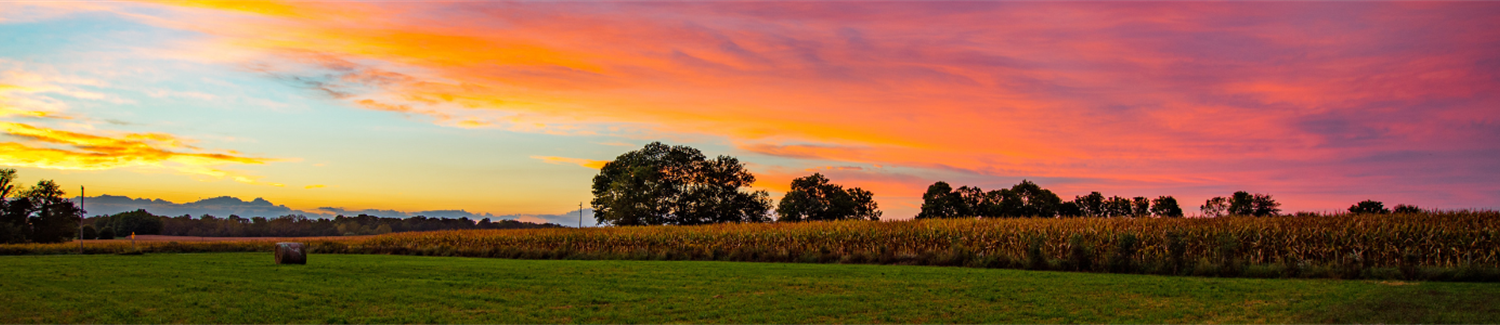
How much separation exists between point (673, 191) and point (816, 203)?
12516mm

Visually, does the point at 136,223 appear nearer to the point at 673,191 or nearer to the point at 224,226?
the point at 224,226

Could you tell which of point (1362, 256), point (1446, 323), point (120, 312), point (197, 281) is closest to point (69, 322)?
point (120, 312)

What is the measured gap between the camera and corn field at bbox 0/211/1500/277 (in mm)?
21828

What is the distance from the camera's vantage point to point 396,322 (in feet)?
38.3

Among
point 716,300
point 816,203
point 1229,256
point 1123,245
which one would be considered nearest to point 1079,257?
point 1123,245

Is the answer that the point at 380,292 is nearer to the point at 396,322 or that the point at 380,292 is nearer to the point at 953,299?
the point at 396,322

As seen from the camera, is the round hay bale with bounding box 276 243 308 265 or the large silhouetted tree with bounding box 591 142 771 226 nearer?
the round hay bale with bounding box 276 243 308 265

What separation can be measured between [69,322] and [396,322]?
455cm

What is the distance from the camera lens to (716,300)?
14.4m

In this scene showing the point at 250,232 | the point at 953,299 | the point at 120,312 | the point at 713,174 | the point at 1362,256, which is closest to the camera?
the point at 120,312

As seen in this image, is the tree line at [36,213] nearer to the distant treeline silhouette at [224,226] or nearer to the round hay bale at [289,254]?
the distant treeline silhouette at [224,226]

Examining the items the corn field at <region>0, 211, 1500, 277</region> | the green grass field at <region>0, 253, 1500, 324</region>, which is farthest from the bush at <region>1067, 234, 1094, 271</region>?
the green grass field at <region>0, 253, 1500, 324</region>

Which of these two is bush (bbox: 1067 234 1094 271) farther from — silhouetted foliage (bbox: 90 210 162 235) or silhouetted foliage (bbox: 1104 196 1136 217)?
silhouetted foliage (bbox: 90 210 162 235)

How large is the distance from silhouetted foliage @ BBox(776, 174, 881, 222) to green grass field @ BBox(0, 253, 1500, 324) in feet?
154
